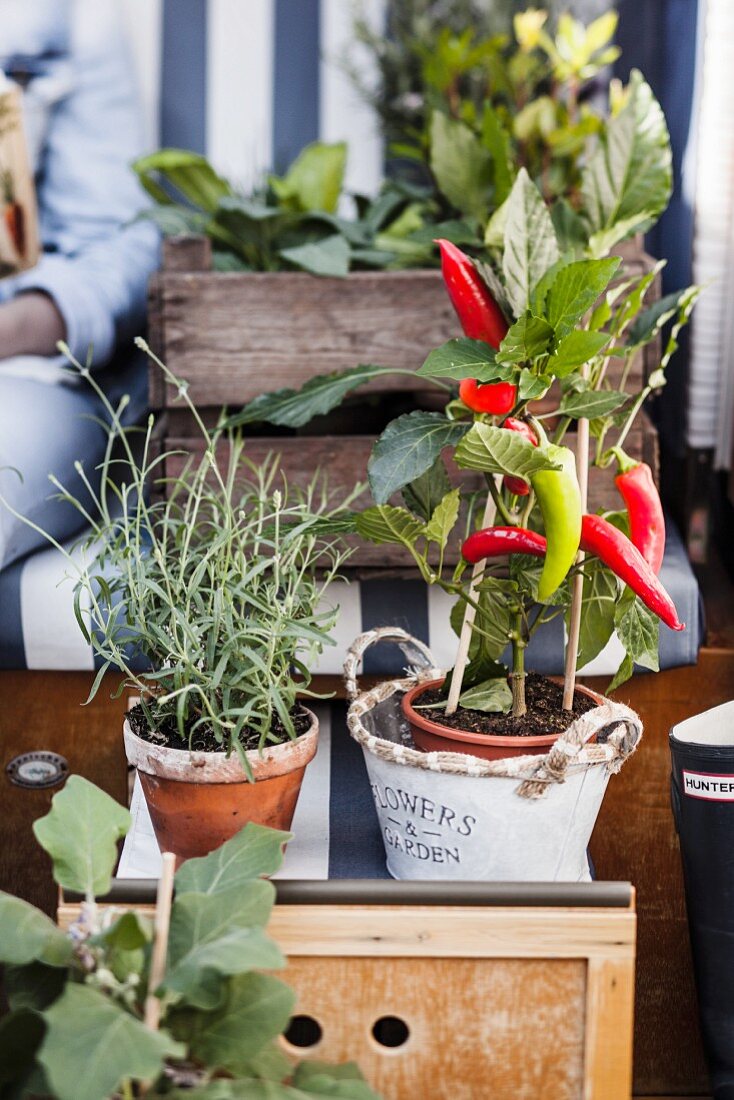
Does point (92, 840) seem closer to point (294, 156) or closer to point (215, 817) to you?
point (215, 817)

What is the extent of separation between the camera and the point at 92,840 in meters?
0.82

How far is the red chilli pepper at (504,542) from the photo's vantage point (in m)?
0.93

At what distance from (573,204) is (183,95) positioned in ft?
3.09

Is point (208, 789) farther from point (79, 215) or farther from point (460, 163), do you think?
point (79, 215)

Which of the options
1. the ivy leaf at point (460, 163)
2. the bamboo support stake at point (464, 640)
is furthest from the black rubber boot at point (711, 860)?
the ivy leaf at point (460, 163)

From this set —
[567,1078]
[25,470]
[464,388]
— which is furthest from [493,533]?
[25,470]

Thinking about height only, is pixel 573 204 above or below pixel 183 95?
below

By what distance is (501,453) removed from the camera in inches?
33.8

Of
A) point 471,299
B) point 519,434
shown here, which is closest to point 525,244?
point 471,299

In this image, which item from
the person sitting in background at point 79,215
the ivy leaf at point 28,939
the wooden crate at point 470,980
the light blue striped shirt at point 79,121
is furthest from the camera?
the light blue striped shirt at point 79,121

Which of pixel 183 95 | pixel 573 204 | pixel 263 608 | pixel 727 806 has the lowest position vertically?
pixel 727 806

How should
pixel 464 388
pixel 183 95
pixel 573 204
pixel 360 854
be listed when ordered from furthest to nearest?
pixel 183 95
pixel 573 204
pixel 360 854
pixel 464 388

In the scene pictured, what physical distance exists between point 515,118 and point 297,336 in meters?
0.55

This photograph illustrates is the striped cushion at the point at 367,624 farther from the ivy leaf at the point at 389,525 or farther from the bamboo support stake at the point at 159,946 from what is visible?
the bamboo support stake at the point at 159,946
